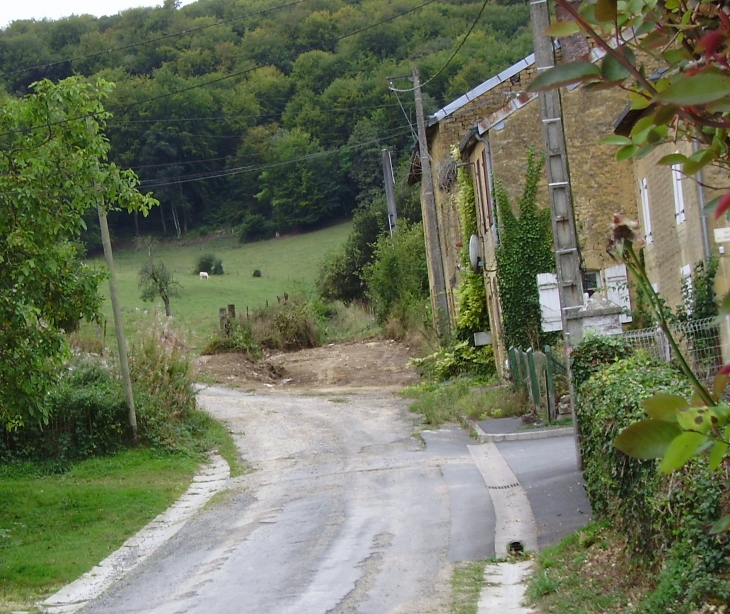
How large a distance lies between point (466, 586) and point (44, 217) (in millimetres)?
7864

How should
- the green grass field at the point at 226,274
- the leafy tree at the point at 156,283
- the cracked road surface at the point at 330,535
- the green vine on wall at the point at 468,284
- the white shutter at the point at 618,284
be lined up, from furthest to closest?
1. the green grass field at the point at 226,274
2. the leafy tree at the point at 156,283
3. the green vine on wall at the point at 468,284
4. the white shutter at the point at 618,284
5. the cracked road surface at the point at 330,535

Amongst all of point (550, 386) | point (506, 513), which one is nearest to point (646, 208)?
point (550, 386)

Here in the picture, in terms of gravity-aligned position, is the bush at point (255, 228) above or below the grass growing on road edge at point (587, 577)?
above

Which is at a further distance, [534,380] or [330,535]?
[534,380]

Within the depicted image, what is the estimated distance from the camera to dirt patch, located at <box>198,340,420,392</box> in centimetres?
3006

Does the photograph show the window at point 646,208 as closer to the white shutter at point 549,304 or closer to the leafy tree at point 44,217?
the white shutter at point 549,304

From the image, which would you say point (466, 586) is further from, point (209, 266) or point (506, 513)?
point (209, 266)

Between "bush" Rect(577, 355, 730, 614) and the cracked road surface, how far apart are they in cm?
165

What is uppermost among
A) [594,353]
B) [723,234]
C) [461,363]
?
[723,234]

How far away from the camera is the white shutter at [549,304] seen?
45.1 feet

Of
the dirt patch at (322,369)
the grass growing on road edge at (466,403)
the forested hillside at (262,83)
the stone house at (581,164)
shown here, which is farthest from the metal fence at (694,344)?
the forested hillside at (262,83)

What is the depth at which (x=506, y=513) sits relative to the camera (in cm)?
1155

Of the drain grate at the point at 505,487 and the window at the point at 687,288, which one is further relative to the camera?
the window at the point at 687,288

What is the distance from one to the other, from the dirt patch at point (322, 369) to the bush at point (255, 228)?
40.5 metres
